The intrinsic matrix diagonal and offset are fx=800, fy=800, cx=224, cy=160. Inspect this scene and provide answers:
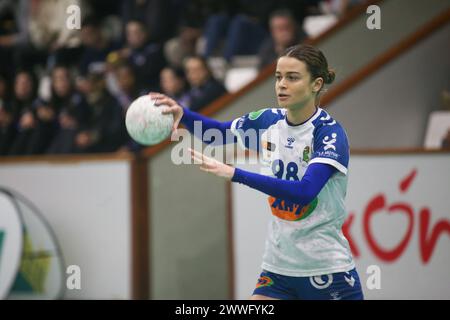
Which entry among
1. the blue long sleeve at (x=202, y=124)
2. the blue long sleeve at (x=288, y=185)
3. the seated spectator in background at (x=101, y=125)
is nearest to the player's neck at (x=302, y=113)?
the blue long sleeve at (x=288, y=185)

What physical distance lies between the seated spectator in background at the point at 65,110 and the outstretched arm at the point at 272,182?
400 centimetres

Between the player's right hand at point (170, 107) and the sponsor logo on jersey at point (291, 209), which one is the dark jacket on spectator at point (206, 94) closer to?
the player's right hand at point (170, 107)

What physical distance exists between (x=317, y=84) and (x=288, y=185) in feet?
1.77

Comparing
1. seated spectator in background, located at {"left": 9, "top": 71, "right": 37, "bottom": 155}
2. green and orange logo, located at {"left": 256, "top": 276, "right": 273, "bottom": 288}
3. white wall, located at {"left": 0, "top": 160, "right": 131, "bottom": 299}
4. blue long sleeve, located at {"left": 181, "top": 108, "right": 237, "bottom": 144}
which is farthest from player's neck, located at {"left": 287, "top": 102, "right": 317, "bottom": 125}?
seated spectator in background, located at {"left": 9, "top": 71, "right": 37, "bottom": 155}

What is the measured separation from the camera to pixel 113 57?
777 centimetres

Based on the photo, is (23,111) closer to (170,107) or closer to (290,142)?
(170,107)

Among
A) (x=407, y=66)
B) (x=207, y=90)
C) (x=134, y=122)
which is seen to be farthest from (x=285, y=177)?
(x=207, y=90)

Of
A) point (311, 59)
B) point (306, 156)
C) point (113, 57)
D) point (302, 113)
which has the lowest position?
point (306, 156)

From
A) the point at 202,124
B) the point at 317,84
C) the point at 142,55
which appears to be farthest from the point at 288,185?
the point at 142,55

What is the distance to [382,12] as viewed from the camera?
6.02m

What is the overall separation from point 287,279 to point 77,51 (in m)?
5.35

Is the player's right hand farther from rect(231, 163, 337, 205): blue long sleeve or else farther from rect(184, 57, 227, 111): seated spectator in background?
rect(184, 57, 227, 111): seated spectator in background

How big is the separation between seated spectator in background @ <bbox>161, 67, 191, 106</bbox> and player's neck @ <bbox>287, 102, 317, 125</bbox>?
320 centimetres

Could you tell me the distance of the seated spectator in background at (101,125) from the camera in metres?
6.92
